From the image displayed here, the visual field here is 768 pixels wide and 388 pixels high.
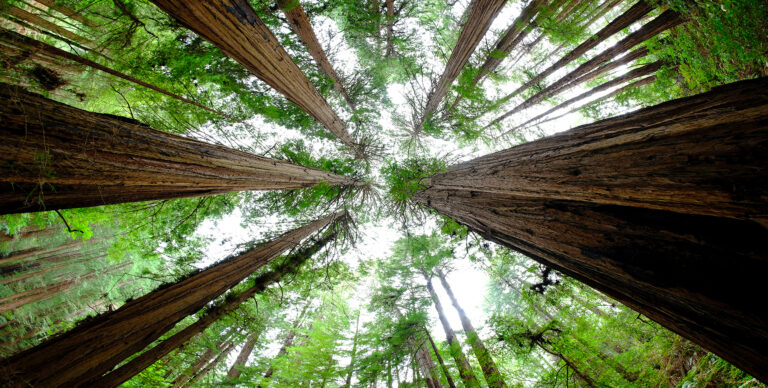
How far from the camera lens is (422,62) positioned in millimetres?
6133

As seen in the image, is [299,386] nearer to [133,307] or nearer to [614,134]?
[133,307]

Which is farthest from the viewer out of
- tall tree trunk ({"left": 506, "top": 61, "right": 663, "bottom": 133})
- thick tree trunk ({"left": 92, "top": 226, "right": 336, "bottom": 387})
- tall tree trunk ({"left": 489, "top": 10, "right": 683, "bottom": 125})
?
tall tree trunk ({"left": 506, "top": 61, "right": 663, "bottom": 133})

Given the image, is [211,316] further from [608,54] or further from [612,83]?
[612,83]

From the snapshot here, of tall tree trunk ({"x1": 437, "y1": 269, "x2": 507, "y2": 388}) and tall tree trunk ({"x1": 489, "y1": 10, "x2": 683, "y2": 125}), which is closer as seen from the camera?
tall tree trunk ({"x1": 489, "y1": 10, "x2": 683, "y2": 125})

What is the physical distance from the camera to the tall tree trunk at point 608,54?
356cm

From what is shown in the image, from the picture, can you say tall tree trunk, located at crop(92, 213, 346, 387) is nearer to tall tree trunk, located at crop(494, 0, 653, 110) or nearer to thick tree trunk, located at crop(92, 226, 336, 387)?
thick tree trunk, located at crop(92, 226, 336, 387)

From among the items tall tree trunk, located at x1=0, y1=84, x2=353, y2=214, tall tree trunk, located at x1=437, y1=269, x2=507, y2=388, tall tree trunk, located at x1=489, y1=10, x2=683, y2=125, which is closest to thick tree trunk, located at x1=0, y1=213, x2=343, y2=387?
tall tree trunk, located at x1=0, y1=84, x2=353, y2=214

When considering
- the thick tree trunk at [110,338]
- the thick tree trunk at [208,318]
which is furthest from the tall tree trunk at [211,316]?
the thick tree trunk at [110,338]

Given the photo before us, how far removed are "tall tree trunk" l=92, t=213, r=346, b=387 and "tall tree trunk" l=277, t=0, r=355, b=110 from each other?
11.9 feet

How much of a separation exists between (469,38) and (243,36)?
3.75 metres

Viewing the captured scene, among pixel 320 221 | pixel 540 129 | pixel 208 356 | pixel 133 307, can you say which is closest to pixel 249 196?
pixel 320 221

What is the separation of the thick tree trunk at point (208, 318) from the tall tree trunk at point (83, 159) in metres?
1.73

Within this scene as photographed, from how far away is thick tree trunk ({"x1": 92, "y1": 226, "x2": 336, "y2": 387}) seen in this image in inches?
92.9

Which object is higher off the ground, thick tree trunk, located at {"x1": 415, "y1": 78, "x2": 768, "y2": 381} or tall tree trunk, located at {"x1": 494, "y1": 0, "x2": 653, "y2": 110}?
tall tree trunk, located at {"x1": 494, "y1": 0, "x2": 653, "y2": 110}
